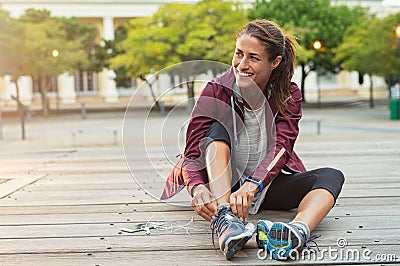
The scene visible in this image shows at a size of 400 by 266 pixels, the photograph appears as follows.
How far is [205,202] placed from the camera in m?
3.07

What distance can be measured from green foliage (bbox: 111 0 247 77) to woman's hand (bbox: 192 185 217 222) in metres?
25.0

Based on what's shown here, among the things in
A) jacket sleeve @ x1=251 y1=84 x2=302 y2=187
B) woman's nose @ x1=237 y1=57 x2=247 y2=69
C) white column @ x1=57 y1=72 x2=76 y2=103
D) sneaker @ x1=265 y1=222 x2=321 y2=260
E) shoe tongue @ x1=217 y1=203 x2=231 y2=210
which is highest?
woman's nose @ x1=237 y1=57 x2=247 y2=69

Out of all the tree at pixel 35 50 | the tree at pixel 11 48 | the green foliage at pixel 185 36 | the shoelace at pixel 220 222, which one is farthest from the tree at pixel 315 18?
the shoelace at pixel 220 222

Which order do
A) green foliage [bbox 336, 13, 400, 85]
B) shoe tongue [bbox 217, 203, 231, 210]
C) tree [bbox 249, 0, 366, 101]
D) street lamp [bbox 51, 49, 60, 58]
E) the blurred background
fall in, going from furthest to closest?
tree [bbox 249, 0, 366, 101]
street lamp [bbox 51, 49, 60, 58]
the blurred background
green foliage [bbox 336, 13, 400, 85]
shoe tongue [bbox 217, 203, 231, 210]

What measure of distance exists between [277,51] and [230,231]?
115 centimetres

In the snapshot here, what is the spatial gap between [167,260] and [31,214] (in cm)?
143

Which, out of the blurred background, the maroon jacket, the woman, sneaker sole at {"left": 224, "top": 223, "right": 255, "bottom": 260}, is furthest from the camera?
the blurred background

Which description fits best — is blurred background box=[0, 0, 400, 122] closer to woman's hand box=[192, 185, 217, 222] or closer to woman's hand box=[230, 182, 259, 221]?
woman's hand box=[192, 185, 217, 222]

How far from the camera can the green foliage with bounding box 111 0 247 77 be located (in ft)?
92.5

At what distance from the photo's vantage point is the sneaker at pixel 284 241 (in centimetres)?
263

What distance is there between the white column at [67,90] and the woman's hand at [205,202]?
154ft

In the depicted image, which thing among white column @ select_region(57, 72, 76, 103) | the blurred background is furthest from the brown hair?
white column @ select_region(57, 72, 76, 103)

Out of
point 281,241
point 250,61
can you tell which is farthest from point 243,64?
point 281,241

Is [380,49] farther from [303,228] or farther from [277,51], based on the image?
[303,228]
